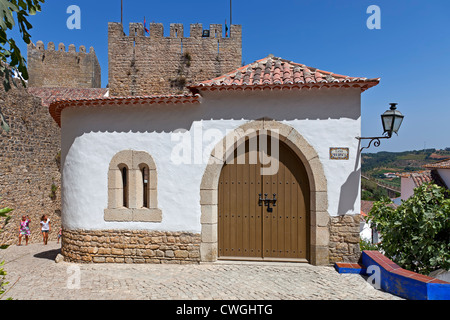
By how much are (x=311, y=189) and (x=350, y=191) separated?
29.2 inches

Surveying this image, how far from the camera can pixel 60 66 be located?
25422mm

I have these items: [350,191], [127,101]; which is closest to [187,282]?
[350,191]

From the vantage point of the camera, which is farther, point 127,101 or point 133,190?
point 133,190

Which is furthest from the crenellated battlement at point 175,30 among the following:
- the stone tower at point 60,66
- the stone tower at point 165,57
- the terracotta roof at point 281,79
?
the stone tower at point 60,66

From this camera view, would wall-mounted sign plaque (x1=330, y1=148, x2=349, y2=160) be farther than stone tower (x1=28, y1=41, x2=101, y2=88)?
No

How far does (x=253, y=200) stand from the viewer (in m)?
6.37

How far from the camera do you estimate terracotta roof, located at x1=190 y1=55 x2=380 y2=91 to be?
19.0 ft

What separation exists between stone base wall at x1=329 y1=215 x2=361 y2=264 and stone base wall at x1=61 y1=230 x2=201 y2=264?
8.91ft

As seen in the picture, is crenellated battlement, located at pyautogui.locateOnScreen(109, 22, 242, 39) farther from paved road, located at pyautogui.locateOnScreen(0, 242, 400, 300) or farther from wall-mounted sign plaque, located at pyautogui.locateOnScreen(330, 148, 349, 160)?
paved road, located at pyautogui.locateOnScreen(0, 242, 400, 300)

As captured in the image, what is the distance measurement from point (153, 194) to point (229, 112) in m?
2.37

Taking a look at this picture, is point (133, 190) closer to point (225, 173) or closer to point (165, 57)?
point (225, 173)

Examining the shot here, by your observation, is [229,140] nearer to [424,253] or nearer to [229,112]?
[229,112]

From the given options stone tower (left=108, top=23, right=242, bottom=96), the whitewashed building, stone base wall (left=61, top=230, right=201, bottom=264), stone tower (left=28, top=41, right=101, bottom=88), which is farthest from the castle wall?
stone tower (left=28, top=41, right=101, bottom=88)

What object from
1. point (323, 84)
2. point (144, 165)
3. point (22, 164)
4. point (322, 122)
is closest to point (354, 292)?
point (322, 122)
